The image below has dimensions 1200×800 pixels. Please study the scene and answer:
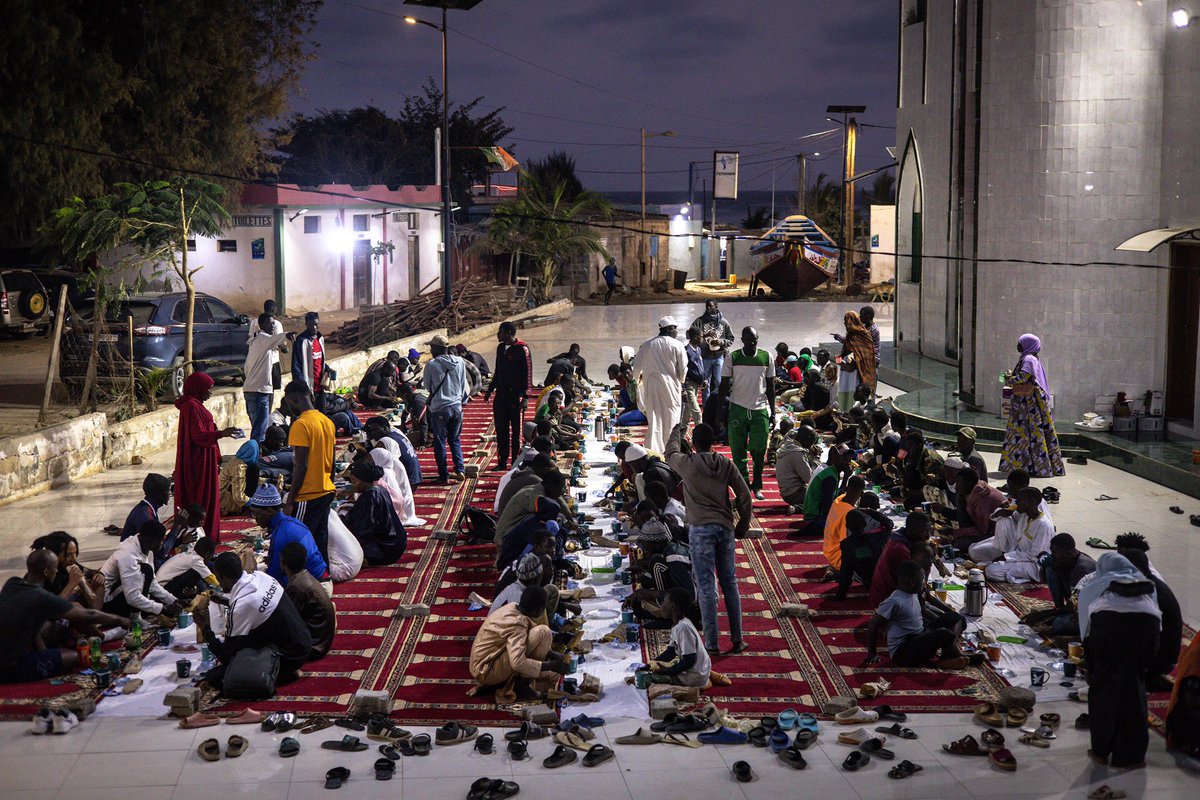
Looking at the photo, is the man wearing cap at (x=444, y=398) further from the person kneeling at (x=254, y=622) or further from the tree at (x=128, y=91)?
the tree at (x=128, y=91)

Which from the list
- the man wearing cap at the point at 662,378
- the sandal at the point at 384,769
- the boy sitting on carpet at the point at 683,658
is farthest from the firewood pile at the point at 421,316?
the sandal at the point at 384,769

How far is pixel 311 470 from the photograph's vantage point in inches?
351

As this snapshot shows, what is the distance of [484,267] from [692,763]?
3414 cm

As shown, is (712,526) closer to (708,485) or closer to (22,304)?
(708,485)

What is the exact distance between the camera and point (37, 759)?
20.6 feet

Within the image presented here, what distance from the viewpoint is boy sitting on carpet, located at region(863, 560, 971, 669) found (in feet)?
24.5

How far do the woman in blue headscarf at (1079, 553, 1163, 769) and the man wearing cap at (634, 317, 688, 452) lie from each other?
6483 millimetres

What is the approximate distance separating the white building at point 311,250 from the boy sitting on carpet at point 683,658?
20678 millimetres

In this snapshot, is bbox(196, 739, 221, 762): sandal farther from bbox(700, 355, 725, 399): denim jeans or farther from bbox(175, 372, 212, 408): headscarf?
bbox(700, 355, 725, 399): denim jeans

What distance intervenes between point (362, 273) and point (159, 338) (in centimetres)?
1596

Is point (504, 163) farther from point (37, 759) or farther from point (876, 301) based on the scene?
point (37, 759)

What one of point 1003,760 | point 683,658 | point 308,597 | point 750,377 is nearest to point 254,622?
point 308,597

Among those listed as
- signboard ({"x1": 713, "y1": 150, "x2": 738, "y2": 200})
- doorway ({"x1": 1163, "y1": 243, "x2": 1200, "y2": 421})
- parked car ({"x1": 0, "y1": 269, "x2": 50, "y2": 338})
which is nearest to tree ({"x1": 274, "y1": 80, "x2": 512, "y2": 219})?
signboard ({"x1": 713, "y1": 150, "x2": 738, "y2": 200})

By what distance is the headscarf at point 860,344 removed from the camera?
1470 centimetres
